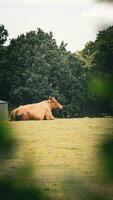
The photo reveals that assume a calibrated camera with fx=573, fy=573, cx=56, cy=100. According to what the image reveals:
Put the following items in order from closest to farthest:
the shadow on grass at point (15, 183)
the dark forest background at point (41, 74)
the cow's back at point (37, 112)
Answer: the shadow on grass at point (15, 183) < the cow's back at point (37, 112) < the dark forest background at point (41, 74)

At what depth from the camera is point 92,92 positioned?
931mm

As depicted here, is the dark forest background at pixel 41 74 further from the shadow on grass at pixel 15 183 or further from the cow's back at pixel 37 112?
the shadow on grass at pixel 15 183

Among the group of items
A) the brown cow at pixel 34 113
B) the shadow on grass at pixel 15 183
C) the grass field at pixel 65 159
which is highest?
the shadow on grass at pixel 15 183

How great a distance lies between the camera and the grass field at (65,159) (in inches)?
40.5

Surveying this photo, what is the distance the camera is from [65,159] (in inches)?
445

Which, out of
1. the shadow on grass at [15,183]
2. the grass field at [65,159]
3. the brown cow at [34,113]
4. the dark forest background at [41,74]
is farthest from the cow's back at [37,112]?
the shadow on grass at [15,183]

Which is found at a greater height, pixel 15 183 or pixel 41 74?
pixel 15 183

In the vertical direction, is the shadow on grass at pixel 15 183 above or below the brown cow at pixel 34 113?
above

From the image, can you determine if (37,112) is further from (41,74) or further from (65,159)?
(41,74)

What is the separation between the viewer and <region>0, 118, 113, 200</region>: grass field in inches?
40.5

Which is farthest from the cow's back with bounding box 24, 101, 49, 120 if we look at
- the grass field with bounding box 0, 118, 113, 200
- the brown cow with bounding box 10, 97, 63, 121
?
the grass field with bounding box 0, 118, 113, 200

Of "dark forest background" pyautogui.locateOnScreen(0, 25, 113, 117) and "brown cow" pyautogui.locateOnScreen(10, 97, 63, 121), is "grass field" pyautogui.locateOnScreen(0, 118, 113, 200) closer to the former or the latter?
"brown cow" pyautogui.locateOnScreen(10, 97, 63, 121)

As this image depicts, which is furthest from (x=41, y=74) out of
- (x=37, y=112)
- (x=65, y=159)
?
(x=65, y=159)

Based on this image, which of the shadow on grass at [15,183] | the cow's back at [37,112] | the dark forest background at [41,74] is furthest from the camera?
the dark forest background at [41,74]
